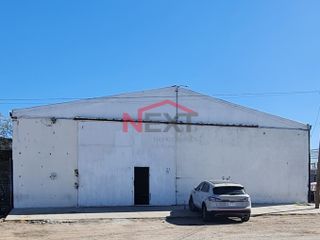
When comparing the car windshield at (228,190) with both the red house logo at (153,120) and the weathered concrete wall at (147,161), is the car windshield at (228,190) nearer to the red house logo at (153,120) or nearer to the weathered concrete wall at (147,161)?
the weathered concrete wall at (147,161)

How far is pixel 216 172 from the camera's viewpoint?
2608cm

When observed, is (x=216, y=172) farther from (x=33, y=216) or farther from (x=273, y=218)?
(x=33, y=216)

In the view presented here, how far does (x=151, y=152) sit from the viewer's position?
2497 cm

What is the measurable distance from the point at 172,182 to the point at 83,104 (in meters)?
6.39

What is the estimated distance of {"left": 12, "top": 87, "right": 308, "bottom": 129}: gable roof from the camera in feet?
77.7

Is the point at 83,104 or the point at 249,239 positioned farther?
the point at 83,104

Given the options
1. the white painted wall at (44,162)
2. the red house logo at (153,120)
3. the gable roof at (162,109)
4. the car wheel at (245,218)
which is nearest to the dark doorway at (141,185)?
the red house logo at (153,120)

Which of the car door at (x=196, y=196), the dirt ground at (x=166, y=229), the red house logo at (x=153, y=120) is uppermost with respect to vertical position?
the red house logo at (x=153, y=120)

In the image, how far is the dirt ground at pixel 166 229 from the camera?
15.0 metres

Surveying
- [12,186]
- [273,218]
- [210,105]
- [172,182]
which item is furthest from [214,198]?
[12,186]

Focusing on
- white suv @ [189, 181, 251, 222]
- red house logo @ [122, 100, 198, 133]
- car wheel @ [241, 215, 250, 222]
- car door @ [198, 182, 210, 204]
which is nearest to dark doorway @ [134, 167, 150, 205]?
red house logo @ [122, 100, 198, 133]

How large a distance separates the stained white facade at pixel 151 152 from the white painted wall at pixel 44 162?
5cm

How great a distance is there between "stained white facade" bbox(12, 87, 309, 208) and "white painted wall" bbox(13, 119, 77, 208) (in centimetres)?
5

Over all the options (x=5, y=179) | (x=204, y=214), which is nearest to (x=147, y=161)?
(x=204, y=214)
